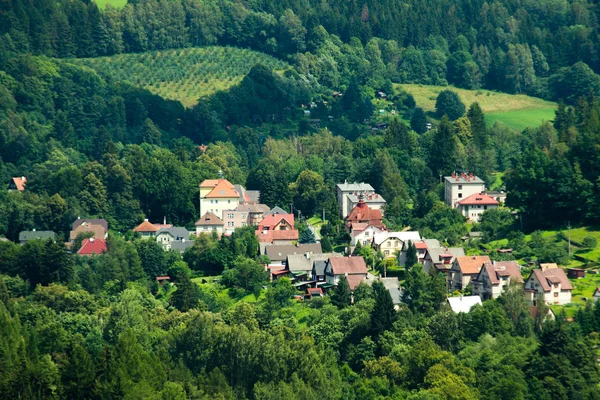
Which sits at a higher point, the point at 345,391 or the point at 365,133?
the point at 365,133

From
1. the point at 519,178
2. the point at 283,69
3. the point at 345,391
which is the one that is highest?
the point at 283,69

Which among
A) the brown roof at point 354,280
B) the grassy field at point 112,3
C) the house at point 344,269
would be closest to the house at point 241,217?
the house at point 344,269

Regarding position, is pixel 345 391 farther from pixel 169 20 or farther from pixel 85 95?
pixel 169 20

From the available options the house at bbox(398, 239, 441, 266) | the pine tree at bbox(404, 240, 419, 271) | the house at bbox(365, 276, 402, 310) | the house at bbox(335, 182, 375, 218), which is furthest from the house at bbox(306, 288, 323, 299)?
the house at bbox(335, 182, 375, 218)

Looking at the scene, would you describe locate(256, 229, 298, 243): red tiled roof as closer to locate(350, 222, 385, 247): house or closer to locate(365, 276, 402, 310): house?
locate(350, 222, 385, 247): house

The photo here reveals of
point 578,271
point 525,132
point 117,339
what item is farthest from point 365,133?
point 117,339

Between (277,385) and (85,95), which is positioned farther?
(85,95)
